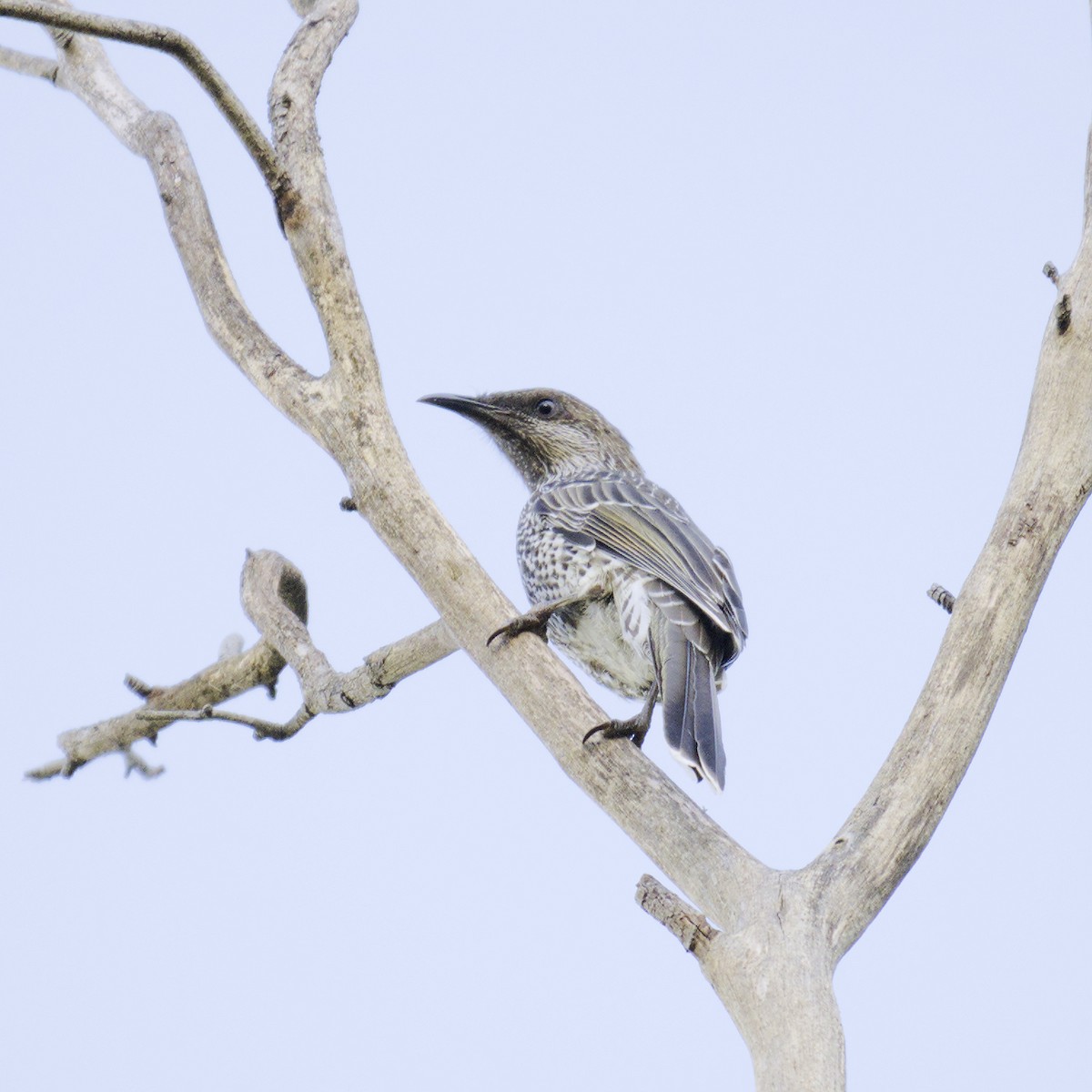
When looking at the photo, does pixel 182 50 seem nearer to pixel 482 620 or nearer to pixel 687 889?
pixel 482 620

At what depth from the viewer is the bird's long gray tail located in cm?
327

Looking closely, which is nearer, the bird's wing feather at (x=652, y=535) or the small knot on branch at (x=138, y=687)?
the bird's wing feather at (x=652, y=535)

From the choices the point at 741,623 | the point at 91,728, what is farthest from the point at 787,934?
the point at 91,728

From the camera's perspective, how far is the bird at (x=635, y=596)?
3.39 metres

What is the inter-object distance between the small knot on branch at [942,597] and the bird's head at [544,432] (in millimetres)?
1891

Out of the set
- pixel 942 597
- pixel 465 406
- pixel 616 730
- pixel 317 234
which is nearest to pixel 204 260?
pixel 317 234

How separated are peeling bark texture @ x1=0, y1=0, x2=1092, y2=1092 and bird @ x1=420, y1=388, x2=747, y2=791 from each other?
0.20 metres

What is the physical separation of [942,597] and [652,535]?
1137mm

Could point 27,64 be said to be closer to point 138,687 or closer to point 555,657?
point 138,687

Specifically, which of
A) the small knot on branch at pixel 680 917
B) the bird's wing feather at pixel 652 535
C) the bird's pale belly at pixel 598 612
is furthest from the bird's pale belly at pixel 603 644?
the small knot on branch at pixel 680 917

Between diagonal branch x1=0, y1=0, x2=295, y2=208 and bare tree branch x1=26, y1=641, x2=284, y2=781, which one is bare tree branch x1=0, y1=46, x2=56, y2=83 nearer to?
diagonal branch x1=0, y1=0, x2=295, y2=208

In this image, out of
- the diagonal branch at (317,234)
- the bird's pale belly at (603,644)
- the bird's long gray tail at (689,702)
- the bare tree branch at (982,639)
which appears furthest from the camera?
the bird's pale belly at (603,644)

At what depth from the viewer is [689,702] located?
345cm

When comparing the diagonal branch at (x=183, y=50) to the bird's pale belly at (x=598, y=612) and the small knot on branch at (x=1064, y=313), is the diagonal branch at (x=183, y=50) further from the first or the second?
the small knot on branch at (x=1064, y=313)
